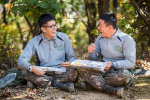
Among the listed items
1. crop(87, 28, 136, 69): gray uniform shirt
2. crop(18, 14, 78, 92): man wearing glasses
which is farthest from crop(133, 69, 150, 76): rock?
crop(18, 14, 78, 92): man wearing glasses

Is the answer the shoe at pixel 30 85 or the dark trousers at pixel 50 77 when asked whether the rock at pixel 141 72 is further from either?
the shoe at pixel 30 85

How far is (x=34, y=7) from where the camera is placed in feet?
13.5

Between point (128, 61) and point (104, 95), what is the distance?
68cm

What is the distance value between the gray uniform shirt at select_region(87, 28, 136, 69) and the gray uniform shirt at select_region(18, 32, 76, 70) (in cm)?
55

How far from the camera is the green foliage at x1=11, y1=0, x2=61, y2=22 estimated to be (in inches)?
148

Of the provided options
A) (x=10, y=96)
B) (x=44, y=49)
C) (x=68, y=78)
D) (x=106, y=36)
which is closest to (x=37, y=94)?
(x=10, y=96)

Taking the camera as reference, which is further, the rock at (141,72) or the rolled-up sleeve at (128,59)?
the rock at (141,72)

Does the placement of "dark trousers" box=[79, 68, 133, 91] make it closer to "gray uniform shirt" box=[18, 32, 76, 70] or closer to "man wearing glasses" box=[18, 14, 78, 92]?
"man wearing glasses" box=[18, 14, 78, 92]

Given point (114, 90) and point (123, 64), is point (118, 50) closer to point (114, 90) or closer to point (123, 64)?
point (123, 64)

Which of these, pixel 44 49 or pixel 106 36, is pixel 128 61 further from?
pixel 44 49

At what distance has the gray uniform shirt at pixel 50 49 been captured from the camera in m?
3.67

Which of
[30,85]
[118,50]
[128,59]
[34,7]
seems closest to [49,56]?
[30,85]

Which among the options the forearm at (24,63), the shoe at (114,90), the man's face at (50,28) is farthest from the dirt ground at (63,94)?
the man's face at (50,28)

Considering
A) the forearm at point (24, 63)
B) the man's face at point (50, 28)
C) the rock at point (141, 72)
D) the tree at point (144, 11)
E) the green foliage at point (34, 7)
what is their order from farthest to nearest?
the tree at point (144, 11) < the rock at point (141, 72) < the green foliage at point (34, 7) < the man's face at point (50, 28) < the forearm at point (24, 63)
